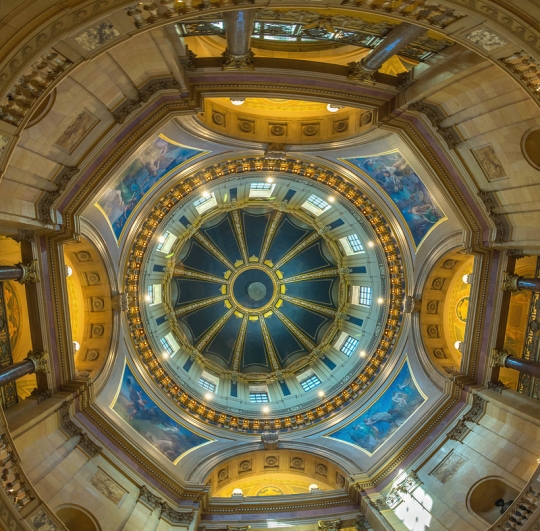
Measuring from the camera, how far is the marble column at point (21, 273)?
13930 millimetres

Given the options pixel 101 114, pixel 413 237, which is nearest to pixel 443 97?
pixel 413 237

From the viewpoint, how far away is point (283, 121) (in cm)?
1950

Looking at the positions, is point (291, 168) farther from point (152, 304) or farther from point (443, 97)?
point (152, 304)

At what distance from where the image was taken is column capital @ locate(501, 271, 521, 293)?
16.4m

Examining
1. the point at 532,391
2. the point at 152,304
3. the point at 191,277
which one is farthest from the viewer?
the point at 191,277

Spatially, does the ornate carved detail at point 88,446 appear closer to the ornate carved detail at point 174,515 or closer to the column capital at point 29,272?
the ornate carved detail at point 174,515

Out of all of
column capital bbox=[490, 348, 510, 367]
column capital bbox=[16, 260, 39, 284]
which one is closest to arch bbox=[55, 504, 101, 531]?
column capital bbox=[16, 260, 39, 284]

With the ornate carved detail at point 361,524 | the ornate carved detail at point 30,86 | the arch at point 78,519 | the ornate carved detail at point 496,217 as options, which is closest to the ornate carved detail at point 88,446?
the arch at point 78,519

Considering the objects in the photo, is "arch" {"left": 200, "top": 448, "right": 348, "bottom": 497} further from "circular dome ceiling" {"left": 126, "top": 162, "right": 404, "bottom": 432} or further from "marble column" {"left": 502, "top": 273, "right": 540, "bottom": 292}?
"marble column" {"left": 502, "top": 273, "right": 540, "bottom": 292}

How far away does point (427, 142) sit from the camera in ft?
51.9

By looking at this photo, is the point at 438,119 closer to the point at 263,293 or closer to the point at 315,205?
the point at 315,205

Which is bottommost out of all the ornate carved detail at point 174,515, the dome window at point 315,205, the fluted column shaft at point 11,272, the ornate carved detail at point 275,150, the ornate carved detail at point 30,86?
the ornate carved detail at point 174,515

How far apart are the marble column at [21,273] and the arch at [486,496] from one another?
17.9m

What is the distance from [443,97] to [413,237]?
8.57 metres
